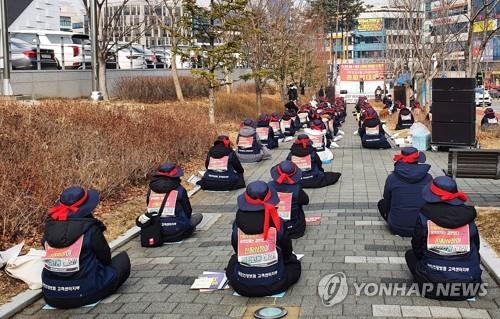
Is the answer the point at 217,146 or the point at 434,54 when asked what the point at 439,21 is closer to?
the point at 434,54

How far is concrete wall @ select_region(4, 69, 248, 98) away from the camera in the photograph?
20562 millimetres

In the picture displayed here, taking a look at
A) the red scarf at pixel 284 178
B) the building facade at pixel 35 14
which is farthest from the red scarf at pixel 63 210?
the building facade at pixel 35 14

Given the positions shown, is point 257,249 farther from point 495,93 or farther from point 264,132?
point 495,93

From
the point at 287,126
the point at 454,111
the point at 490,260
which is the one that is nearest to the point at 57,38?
the point at 287,126

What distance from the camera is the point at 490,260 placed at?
6.75m

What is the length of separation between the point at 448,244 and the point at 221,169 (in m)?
7.14

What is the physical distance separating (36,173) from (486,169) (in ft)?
23.4

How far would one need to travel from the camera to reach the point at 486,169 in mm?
9297

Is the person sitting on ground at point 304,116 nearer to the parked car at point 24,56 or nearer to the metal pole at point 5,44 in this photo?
the parked car at point 24,56

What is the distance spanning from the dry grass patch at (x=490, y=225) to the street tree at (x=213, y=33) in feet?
42.2

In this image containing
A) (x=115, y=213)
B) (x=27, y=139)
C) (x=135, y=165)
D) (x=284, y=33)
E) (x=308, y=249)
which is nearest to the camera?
(x=308, y=249)

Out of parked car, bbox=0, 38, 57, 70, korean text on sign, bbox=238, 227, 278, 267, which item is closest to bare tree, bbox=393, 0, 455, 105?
parked car, bbox=0, 38, 57, 70

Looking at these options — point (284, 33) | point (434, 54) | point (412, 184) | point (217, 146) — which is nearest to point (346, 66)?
point (284, 33)

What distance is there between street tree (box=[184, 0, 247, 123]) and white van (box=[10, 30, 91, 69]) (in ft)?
20.5
